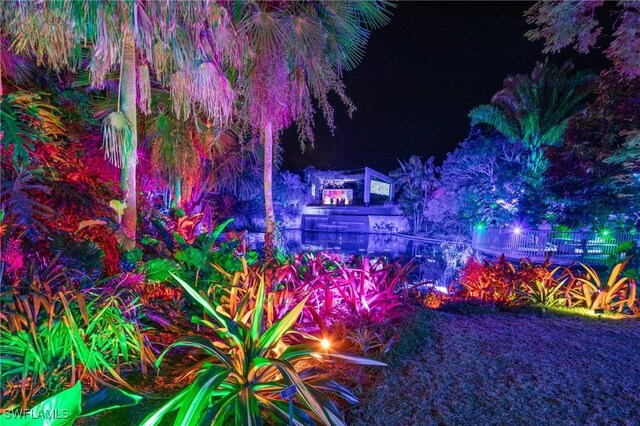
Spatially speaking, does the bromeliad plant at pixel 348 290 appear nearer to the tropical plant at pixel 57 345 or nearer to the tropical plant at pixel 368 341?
the tropical plant at pixel 368 341

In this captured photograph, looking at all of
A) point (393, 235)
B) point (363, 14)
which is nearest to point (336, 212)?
point (393, 235)

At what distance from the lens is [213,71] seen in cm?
414

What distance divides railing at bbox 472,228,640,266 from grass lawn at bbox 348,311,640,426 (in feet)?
36.8

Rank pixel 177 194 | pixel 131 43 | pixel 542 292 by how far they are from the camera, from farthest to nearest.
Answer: pixel 177 194 < pixel 542 292 < pixel 131 43

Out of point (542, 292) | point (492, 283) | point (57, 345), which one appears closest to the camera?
point (57, 345)

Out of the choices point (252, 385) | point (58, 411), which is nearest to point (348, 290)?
point (252, 385)

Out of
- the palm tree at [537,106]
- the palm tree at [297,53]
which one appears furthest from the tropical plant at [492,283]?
the palm tree at [537,106]

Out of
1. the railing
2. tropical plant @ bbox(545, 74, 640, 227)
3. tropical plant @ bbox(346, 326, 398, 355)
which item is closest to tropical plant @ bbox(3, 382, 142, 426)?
tropical plant @ bbox(346, 326, 398, 355)

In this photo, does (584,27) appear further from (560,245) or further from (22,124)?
(560,245)

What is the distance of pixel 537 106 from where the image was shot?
61.5 feet

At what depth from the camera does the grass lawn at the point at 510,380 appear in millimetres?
2193

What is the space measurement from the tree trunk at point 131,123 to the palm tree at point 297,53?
5.20ft

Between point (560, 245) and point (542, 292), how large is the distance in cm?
1096

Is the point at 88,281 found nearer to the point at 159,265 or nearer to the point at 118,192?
the point at 159,265
